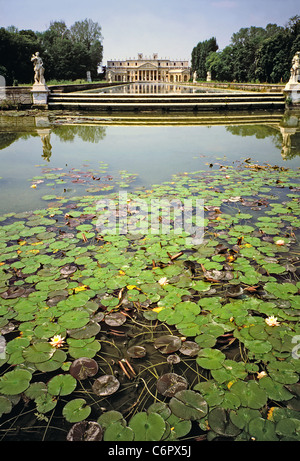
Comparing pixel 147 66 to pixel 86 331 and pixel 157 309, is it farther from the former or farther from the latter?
pixel 86 331

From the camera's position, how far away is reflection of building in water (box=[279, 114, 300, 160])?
20.9 feet

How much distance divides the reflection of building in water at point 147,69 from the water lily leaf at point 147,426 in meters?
84.2

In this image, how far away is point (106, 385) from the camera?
59.1 inches

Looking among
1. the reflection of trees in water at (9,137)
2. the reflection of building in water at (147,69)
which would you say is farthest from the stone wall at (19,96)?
the reflection of building in water at (147,69)

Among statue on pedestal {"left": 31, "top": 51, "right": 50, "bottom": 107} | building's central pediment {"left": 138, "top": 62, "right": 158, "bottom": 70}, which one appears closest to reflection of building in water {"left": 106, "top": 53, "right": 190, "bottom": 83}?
building's central pediment {"left": 138, "top": 62, "right": 158, "bottom": 70}

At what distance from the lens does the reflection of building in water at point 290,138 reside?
637 cm

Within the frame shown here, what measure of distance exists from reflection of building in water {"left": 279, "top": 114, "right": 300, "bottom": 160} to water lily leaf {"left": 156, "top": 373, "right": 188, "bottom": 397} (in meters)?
5.56

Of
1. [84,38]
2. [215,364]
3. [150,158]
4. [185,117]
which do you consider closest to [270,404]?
[215,364]

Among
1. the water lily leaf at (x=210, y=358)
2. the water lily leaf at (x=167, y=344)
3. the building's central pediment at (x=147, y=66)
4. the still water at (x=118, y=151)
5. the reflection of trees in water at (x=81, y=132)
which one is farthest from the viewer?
the building's central pediment at (x=147, y=66)

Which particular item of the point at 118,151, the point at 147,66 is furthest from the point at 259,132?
the point at 147,66

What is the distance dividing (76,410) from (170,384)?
458 millimetres

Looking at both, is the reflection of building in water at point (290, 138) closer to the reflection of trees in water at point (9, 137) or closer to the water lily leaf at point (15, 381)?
the water lily leaf at point (15, 381)

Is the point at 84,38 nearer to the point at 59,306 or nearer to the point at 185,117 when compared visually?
the point at 185,117

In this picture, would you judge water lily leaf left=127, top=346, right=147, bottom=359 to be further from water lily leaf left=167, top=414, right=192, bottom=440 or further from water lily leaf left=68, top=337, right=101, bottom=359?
water lily leaf left=167, top=414, right=192, bottom=440
